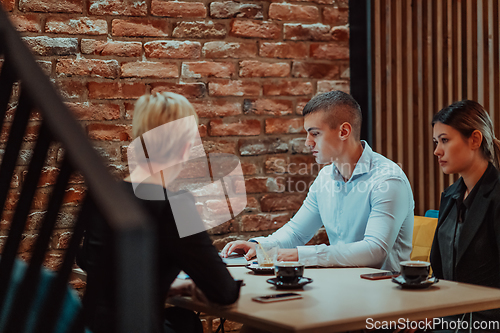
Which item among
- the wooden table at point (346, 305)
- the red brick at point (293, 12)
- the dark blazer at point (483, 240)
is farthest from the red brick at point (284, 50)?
the wooden table at point (346, 305)

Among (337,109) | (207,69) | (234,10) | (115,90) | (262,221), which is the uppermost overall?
(234,10)

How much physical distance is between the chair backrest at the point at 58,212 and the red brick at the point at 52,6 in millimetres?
1877

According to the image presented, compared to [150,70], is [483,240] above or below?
below

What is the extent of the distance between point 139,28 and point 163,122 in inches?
54.0

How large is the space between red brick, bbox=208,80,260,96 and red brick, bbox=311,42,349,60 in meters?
0.39

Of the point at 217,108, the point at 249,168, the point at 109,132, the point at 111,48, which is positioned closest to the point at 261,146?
the point at 249,168

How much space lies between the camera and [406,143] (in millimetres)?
2734

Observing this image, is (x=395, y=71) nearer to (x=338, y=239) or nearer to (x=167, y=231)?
(x=338, y=239)

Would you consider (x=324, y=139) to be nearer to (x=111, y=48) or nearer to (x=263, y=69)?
(x=263, y=69)

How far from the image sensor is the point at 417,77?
2703mm

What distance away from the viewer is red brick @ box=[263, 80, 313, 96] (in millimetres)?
2566

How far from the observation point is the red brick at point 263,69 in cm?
252

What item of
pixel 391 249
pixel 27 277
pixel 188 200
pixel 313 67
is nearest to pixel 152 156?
pixel 188 200

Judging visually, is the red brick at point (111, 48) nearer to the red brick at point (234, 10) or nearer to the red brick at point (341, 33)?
the red brick at point (234, 10)
